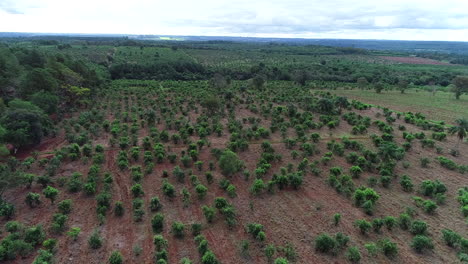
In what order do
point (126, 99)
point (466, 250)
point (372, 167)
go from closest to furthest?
point (466, 250) < point (372, 167) < point (126, 99)

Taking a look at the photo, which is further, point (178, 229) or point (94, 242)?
point (178, 229)

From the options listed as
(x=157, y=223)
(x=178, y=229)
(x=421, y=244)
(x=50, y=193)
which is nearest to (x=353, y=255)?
(x=421, y=244)

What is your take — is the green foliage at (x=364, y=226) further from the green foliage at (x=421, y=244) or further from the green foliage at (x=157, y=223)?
the green foliage at (x=157, y=223)

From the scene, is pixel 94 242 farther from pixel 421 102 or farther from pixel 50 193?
pixel 421 102

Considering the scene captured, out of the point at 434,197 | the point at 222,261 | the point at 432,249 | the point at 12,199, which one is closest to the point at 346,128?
the point at 434,197

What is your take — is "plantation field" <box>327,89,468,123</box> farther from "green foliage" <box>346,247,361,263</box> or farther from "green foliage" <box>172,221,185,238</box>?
"green foliage" <box>172,221,185,238</box>

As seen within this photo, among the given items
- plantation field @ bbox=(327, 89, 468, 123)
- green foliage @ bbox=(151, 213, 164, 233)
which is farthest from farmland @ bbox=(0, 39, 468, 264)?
plantation field @ bbox=(327, 89, 468, 123)

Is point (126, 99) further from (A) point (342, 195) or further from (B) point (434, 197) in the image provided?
(B) point (434, 197)
